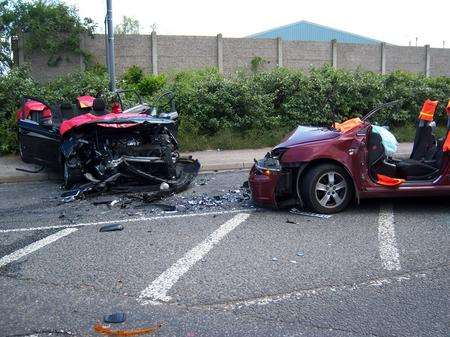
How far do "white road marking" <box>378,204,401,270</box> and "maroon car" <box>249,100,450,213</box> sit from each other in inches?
12.8

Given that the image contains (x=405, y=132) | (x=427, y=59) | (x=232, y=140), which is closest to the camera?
(x=232, y=140)

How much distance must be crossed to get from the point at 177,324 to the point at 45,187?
21.6ft

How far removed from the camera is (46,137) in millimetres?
9422

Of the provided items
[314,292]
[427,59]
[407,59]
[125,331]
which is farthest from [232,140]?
[427,59]

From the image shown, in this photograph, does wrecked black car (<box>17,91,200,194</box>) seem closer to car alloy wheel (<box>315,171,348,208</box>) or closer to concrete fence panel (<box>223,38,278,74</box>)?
car alloy wheel (<box>315,171,348,208</box>)

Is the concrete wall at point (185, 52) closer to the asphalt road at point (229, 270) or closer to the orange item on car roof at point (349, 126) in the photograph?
the asphalt road at point (229, 270)

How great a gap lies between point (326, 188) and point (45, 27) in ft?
67.5

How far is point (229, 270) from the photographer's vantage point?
495 cm

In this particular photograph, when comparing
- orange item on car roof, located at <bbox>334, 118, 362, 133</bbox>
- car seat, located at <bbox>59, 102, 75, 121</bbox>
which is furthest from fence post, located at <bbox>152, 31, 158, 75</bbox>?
orange item on car roof, located at <bbox>334, 118, 362, 133</bbox>

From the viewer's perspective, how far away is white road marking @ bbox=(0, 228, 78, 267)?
17.9ft

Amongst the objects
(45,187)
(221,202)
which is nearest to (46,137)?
(45,187)

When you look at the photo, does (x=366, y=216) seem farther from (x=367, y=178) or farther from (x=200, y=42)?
(x=200, y=42)

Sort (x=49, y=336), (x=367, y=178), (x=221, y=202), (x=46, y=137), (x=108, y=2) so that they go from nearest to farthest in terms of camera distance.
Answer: (x=49, y=336) < (x=367, y=178) < (x=221, y=202) < (x=46, y=137) < (x=108, y=2)

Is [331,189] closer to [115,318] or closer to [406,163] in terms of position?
[406,163]
